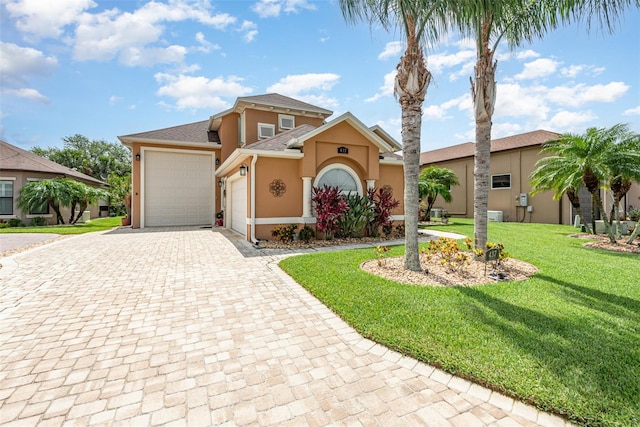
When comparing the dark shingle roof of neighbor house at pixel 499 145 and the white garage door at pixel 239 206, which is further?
the dark shingle roof of neighbor house at pixel 499 145

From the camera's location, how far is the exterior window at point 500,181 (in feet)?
68.8

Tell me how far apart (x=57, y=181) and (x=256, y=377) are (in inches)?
863

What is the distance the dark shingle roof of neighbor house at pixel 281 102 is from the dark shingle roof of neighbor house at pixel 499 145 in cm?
1312

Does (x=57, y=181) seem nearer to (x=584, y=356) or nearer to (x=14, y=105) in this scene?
(x=14, y=105)

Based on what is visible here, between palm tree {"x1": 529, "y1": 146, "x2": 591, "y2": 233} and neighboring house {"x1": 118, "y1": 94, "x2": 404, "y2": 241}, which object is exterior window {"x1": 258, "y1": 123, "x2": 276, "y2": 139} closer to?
neighboring house {"x1": 118, "y1": 94, "x2": 404, "y2": 241}

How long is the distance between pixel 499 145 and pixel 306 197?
18.8m

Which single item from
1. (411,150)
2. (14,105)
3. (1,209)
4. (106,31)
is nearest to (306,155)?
(411,150)

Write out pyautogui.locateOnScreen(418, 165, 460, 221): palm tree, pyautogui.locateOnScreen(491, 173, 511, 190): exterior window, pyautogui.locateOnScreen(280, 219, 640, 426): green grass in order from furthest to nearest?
pyautogui.locateOnScreen(491, 173, 511, 190): exterior window
pyautogui.locateOnScreen(418, 165, 460, 221): palm tree
pyautogui.locateOnScreen(280, 219, 640, 426): green grass

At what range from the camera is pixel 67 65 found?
12586 mm

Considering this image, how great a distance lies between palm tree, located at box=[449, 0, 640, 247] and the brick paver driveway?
16.9 ft

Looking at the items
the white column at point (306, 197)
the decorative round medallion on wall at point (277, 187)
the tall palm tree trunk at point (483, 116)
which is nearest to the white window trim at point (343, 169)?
the white column at point (306, 197)

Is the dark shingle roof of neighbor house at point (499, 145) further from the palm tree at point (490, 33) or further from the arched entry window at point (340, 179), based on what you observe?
the arched entry window at point (340, 179)

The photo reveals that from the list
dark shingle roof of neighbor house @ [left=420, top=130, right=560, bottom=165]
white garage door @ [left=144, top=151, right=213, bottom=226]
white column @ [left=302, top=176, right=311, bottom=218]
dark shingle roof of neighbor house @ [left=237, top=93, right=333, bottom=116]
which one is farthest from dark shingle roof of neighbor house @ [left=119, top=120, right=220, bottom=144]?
dark shingle roof of neighbor house @ [left=420, top=130, right=560, bottom=165]

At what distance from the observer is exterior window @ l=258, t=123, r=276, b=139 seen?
16812 mm
